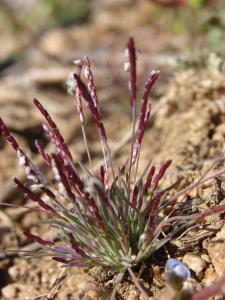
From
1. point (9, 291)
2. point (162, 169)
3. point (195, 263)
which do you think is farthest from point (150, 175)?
point (9, 291)

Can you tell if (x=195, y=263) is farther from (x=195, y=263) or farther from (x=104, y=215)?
(x=104, y=215)

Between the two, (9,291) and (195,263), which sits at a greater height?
(9,291)

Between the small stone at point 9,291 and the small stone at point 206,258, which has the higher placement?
the small stone at point 9,291

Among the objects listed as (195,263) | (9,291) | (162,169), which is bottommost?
(195,263)

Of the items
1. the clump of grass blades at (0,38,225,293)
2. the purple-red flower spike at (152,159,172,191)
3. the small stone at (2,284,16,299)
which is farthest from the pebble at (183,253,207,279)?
the small stone at (2,284,16,299)

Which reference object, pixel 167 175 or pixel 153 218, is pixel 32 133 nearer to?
pixel 167 175

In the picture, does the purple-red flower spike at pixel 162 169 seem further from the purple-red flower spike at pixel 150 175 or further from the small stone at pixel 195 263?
the small stone at pixel 195 263

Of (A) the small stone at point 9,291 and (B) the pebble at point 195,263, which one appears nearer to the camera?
(B) the pebble at point 195,263

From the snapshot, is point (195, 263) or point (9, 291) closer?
point (195, 263)

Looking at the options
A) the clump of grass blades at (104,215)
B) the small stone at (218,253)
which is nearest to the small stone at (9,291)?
the clump of grass blades at (104,215)
